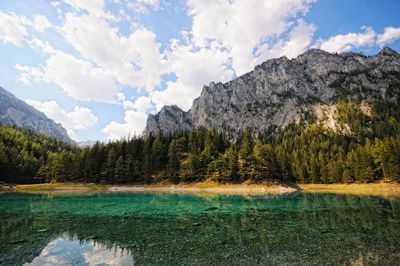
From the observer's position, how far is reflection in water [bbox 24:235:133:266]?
38.5 ft

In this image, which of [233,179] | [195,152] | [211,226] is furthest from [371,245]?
[195,152]

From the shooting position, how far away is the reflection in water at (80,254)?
11.7 meters

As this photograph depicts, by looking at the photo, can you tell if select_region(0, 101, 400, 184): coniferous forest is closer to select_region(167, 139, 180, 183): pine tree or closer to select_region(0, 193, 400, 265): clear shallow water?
select_region(167, 139, 180, 183): pine tree

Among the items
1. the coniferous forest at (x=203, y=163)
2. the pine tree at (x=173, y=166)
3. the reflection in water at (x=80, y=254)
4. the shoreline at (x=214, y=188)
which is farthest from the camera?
the pine tree at (x=173, y=166)

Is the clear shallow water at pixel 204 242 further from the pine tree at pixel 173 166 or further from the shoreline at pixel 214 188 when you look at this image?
the pine tree at pixel 173 166

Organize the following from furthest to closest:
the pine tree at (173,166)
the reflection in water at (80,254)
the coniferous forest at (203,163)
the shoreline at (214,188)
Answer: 1. the pine tree at (173,166)
2. the coniferous forest at (203,163)
3. the shoreline at (214,188)
4. the reflection in water at (80,254)

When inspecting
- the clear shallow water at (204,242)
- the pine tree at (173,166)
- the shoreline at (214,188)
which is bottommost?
the shoreline at (214,188)

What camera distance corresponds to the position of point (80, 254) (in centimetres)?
1302

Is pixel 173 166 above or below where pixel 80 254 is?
above

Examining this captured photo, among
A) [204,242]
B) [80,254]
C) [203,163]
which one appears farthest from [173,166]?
[80,254]

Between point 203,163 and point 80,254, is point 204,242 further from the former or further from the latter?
point 203,163

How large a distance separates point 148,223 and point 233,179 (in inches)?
2343

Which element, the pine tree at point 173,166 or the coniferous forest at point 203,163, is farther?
the pine tree at point 173,166

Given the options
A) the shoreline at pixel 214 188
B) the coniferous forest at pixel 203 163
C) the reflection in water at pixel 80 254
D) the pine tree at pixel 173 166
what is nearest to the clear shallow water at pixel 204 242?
the reflection in water at pixel 80 254
